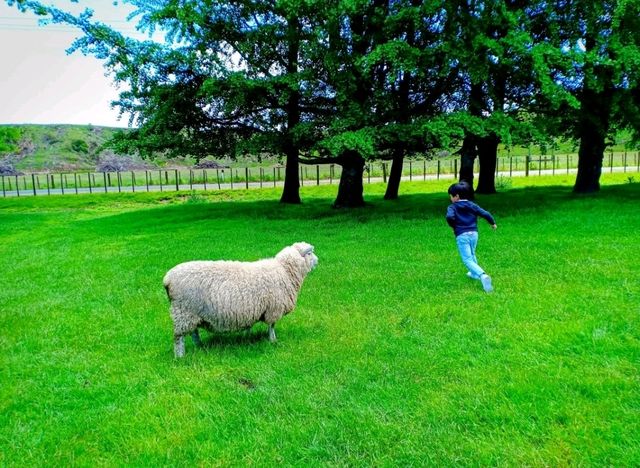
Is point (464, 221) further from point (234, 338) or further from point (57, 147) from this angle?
point (57, 147)

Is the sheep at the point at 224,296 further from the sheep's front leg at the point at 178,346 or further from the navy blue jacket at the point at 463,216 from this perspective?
the navy blue jacket at the point at 463,216

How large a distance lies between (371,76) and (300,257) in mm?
14858

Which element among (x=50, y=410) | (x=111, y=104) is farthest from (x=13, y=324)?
(x=111, y=104)

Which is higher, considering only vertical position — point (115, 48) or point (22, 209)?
point (115, 48)

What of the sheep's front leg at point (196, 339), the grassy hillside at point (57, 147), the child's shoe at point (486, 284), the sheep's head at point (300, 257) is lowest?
the sheep's front leg at point (196, 339)

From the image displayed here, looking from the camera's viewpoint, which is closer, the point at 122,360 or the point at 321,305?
the point at 122,360

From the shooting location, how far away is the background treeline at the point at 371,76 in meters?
17.4

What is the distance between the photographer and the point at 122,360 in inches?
259

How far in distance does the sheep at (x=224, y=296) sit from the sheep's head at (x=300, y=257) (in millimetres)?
208

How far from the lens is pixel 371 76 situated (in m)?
20.5

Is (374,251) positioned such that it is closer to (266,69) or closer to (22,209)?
(266,69)

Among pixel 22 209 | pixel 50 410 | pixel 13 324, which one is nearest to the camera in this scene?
pixel 50 410

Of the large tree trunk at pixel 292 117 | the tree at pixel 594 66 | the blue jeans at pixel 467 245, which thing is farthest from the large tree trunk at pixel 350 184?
the blue jeans at pixel 467 245

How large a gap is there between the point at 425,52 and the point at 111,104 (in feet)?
43.5
